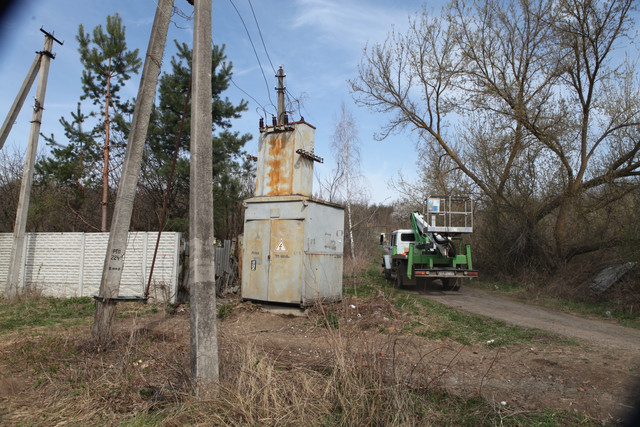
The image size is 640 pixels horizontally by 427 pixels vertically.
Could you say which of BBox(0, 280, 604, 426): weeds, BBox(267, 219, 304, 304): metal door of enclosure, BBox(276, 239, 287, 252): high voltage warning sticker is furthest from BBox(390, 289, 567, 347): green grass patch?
BBox(276, 239, 287, 252): high voltage warning sticker

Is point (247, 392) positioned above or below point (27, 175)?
below

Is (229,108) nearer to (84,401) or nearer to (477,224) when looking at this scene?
(477,224)

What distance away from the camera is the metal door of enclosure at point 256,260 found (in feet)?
31.6

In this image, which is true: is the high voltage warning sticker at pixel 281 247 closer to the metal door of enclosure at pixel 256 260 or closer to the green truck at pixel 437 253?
the metal door of enclosure at pixel 256 260

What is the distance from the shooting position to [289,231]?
31.0 ft

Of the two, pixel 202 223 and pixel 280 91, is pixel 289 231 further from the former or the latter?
pixel 280 91

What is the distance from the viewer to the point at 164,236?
11297 millimetres

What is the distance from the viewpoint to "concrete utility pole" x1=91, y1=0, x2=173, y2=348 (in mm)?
5891

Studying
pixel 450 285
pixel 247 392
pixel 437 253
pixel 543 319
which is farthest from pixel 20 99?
pixel 450 285

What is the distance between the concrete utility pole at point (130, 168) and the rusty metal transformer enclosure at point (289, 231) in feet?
13.0

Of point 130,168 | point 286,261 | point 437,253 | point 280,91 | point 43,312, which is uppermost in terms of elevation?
point 280,91

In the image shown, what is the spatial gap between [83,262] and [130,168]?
296 inches

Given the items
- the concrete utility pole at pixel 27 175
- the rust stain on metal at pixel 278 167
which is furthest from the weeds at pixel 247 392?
the concrete utility pole at pixel 27 175

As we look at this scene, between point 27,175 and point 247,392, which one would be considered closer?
point 247,392
